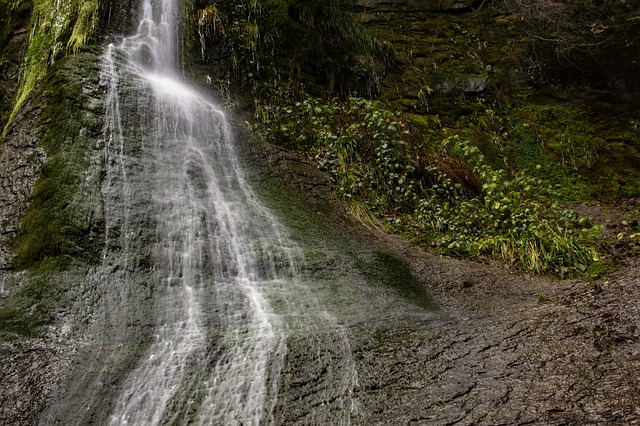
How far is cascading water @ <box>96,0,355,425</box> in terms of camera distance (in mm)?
3836

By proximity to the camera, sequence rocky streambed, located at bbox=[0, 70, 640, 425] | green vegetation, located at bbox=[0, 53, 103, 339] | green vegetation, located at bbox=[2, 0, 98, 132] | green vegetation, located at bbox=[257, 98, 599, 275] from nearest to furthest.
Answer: rocky streambed, located at bbox=[0, 70, 640, 425]
green vegetation, located at bbox=[0, 53, 103, 339]
green vegetation, located at bbox=[257, 98, 599, 275]
green vegetation, located at bbox=[2, 0, 98, 132]

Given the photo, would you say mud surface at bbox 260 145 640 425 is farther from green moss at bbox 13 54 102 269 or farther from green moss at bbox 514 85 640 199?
green moss at bbox 514 85 640 199

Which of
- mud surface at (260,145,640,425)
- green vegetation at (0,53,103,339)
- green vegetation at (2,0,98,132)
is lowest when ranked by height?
mud surface at (260,145,640,425)

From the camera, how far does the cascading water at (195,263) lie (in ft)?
12.6

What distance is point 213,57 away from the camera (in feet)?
30.5

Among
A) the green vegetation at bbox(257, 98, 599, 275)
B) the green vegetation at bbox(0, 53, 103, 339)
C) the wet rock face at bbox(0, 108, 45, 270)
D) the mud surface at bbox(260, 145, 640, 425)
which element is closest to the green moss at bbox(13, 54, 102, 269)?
the green vegetation at bbox(0, 53, 103, 339)

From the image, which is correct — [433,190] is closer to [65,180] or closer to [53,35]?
[65,180]

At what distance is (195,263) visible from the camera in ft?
18.0

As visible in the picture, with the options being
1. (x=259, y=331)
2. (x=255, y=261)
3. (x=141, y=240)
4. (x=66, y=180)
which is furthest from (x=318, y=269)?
(x=66, y=180)

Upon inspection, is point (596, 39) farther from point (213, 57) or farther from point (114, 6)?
point (114, 6)

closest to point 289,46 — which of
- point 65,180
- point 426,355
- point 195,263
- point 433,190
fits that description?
point 433,190

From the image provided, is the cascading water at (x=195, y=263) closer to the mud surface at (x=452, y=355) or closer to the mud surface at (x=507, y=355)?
the mud surface at (x=452, y=355)

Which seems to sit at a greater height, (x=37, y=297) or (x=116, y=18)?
(x=116, y=18)

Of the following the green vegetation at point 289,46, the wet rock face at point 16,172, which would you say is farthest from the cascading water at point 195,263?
the green vegetation at point 289,46
